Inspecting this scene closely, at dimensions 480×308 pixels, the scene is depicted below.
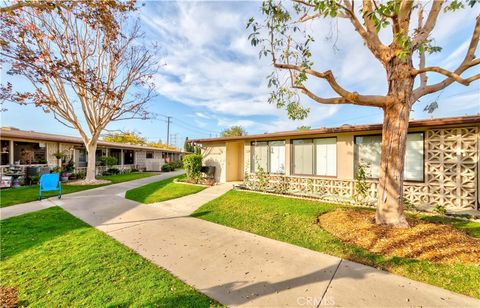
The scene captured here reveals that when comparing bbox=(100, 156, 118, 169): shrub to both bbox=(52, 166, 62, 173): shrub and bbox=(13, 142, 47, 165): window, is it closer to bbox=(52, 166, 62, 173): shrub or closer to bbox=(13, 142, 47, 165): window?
bbox=(52, 166, 62, 173): shrub

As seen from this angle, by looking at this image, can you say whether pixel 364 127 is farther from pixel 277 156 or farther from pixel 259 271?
pixel 259 271

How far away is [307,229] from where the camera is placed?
18.0ft

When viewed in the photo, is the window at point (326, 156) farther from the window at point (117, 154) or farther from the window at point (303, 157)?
the window at point (117, 154)

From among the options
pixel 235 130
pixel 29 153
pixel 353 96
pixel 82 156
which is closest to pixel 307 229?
pixel 353 96

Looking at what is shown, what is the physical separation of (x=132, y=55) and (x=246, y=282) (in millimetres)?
15752

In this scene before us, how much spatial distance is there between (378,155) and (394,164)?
143 inches

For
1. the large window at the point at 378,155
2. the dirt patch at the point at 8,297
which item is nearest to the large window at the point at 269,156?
the large window at the point at 378,155

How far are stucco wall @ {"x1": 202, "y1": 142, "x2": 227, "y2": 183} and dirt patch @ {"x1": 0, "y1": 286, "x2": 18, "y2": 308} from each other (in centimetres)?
1113

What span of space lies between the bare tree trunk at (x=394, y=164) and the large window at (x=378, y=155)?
138 inches

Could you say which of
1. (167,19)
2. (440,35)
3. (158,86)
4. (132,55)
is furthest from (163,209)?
(132,55)

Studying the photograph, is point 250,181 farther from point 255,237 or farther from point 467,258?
point 467,258

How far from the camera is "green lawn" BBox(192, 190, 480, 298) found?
10.9ft

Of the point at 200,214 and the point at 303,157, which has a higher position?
the point at 303,157

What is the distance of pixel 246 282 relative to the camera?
3188mm
